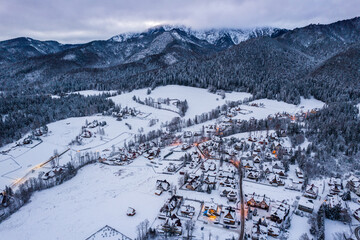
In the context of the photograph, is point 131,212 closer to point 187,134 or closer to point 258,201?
point 258,201

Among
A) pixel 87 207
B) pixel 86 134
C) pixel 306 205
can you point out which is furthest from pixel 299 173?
pixel 86 134

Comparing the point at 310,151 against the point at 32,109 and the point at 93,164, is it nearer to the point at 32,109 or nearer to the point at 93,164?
the point at 93,164

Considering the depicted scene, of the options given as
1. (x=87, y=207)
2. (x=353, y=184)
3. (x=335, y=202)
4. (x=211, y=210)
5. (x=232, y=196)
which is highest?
(x=353, y=184)

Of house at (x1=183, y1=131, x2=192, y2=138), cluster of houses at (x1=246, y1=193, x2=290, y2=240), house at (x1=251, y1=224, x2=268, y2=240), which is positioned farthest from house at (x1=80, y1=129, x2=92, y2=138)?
house at (x1=251, y1=224, x2=268, y2=240)

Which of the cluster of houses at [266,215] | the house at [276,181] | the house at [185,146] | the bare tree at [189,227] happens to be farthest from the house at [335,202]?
the house at [185,146]

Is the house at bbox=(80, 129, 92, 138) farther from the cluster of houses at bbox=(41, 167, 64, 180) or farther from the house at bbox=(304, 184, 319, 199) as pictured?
the house at bbox=(304, 184, 319, 199)

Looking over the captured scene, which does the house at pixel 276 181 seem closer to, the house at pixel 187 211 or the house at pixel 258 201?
the house at pixel 258 201
